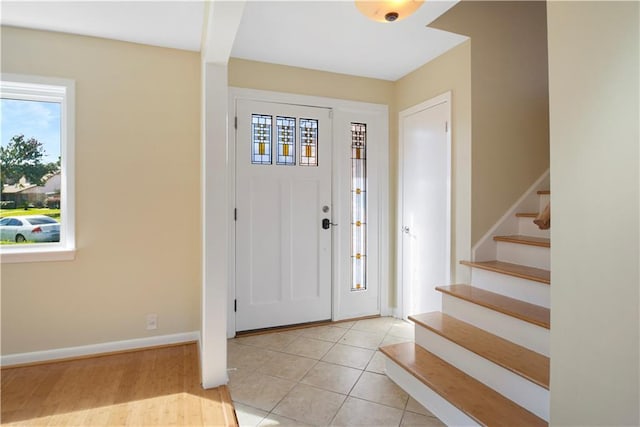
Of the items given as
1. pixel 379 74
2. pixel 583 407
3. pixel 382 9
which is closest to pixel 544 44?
pixel 379 74

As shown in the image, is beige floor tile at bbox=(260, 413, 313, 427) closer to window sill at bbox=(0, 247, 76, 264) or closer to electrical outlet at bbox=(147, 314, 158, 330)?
electrical outlet at bbox=(147, 314, 158, 330)

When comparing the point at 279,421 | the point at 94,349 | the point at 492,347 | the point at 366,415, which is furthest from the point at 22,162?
the point at 492,347

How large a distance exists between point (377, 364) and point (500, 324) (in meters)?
0.91

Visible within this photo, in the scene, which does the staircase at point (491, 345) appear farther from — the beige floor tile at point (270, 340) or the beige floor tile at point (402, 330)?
the beige floor tile at point (270, 340)

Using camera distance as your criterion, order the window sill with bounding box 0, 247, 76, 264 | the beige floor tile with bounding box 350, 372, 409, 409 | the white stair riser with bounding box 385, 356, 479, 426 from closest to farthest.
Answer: the white stair riser with bounding box 385, 356, 479, 426 → the beige floor tile with bounding box 350, 372, 409, 409 → the window sill with bounding box 0, 247, 76, 264

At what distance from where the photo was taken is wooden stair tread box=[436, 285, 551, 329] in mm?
A: 1871

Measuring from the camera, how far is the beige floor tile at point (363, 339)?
2854mm

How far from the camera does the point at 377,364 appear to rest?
2504 millimetres

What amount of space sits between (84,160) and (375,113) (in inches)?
102

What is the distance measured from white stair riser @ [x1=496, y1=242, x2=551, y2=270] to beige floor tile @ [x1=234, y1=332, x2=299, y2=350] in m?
1.86

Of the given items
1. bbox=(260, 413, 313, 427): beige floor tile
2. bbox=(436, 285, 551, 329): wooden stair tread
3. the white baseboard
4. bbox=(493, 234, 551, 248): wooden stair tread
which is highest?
bbox=(493, 234, 551, 248): wooden stair tread

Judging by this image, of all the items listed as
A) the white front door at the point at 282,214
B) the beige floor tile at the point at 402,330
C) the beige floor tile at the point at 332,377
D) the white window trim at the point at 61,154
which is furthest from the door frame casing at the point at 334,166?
the white window trim at the point at 61,154

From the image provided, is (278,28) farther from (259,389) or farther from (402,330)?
(402,330)

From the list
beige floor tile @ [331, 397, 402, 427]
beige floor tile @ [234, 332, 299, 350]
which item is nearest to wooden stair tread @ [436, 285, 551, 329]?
beige floor tile @ [331, 397, 402, 427]
